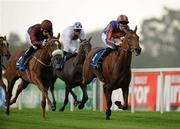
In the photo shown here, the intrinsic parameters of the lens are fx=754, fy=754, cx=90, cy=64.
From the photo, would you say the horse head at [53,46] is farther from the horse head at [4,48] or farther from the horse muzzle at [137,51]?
the horse head at [4,48]

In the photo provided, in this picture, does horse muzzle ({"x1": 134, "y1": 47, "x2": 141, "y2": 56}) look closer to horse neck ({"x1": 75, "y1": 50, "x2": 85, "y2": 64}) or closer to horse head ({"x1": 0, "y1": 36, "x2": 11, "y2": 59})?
horse neck ({"x1": 75, "y1": 50, "x2": 85, "y2": 64})

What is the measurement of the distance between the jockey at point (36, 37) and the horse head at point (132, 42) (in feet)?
4.40

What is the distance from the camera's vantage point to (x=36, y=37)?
12148mm

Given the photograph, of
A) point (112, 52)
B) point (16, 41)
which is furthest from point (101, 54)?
point (16, 41)

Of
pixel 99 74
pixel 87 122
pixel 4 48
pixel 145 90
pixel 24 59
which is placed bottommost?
pixel 87 122

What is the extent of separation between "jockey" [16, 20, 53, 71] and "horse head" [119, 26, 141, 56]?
4.40 ft

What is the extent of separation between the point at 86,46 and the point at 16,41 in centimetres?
983

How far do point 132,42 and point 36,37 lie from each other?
1.88 m

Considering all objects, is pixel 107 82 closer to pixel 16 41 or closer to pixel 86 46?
pixel 86 46

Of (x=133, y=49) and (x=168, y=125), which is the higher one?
(x=133, y=49)

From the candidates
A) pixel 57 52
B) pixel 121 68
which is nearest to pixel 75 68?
pixel 121 68

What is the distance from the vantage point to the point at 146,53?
23953 millimetres

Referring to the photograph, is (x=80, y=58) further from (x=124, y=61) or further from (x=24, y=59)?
(x=124, y=61)

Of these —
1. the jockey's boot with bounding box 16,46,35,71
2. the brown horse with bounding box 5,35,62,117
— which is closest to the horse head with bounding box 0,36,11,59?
the jockey's boot with bounding box 16,46,35,71
